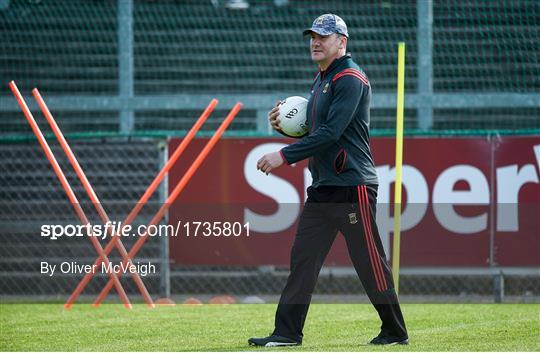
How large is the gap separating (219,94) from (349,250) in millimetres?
5369

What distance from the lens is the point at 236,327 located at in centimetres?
789

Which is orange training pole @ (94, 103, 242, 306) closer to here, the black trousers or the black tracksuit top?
the black tracksuit top

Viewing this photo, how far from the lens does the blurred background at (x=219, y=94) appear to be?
10648 mm

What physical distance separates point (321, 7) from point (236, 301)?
129 inches

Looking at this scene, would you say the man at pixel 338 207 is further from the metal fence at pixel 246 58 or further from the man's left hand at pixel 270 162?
the metal fence at pixel 246 58

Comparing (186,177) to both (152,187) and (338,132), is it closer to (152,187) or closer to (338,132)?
(152,187)

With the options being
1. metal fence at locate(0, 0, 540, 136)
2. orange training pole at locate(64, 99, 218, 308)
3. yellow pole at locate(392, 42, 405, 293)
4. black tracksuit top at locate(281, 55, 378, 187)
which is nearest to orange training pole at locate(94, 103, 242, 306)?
orange training pole at locate(64, 99, 218, 308)

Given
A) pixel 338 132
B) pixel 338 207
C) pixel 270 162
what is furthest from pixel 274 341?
pixel 338 132

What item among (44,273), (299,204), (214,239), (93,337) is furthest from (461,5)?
(93,337)

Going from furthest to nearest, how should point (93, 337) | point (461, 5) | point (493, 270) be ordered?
point (461, 5), point (493, 270), point (93, 337)

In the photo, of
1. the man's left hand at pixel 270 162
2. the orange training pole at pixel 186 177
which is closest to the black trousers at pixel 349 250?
the man's left hand at pixel 270 162

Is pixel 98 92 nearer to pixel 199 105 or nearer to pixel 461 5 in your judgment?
pixel 199 105

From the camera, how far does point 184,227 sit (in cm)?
1094

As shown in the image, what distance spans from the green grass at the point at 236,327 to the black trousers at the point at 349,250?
198 mm
